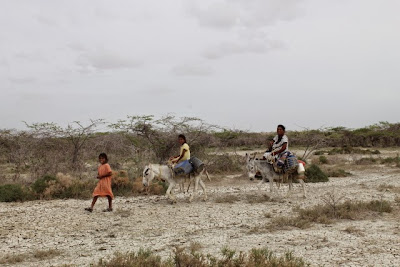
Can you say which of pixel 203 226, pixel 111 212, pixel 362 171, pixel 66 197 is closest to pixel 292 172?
pixel 203 226

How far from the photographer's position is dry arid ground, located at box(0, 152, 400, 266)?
7.48 m

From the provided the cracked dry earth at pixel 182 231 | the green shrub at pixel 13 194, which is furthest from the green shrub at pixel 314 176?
the green shrub at pixel 13 194

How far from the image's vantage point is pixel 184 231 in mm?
9281

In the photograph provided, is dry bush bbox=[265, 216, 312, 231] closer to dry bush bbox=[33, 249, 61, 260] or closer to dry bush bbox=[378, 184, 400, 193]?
dry bush bbox=[33, 249, 61, 260]

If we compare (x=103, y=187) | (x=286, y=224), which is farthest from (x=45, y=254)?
(x=286, y=224)

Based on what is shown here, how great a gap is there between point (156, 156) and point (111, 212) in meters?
9.74

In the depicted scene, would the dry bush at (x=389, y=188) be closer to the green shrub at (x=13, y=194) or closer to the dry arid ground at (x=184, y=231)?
A: the dry arid ground at (x=184, y=231)

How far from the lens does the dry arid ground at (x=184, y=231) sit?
7484 millimetres

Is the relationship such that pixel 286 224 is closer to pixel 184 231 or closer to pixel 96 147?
pixel 184 231

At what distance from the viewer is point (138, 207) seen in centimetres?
1224

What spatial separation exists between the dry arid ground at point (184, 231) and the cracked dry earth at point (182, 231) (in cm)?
2

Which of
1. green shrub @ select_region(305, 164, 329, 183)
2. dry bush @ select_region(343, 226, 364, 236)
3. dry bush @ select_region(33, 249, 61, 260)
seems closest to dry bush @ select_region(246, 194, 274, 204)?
dry bush @ select_region(343, 226, 364, 236)

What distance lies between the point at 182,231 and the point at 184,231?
49mm

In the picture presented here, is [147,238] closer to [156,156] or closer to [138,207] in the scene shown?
A: [138,207]
